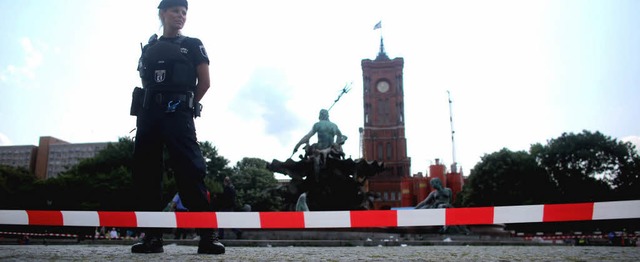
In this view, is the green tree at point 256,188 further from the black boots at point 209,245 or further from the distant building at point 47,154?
the distant building at point 47,154

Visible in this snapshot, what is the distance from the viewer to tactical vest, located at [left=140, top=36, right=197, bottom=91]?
4.12 metres

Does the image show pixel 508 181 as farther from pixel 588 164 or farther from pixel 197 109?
pixel 197 109

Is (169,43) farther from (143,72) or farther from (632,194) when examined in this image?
(632,194)

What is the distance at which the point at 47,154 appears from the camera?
9038 centimetres

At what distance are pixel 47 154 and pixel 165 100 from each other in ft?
326

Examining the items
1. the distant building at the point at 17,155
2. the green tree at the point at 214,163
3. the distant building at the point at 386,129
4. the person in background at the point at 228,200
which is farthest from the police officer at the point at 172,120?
the distant building at the point at 17,155

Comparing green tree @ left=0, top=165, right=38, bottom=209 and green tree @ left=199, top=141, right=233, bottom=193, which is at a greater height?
green tree @ left=199, top=141, right=233, bottom=193

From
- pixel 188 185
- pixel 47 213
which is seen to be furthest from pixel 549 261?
pixel 47 213

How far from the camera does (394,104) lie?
302ft

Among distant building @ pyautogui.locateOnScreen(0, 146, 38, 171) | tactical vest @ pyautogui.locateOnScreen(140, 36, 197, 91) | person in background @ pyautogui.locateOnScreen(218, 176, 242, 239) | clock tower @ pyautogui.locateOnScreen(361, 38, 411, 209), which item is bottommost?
person in background @ pyautogui.locateOnScreen(218, 176, 242, 239)

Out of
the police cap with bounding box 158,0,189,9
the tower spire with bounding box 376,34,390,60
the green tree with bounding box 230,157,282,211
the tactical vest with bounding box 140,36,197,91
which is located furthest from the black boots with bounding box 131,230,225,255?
the tower spire with bounding box 376,34,390,60

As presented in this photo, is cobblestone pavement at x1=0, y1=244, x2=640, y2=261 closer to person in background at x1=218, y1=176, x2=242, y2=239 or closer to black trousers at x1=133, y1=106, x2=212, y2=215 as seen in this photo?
black trousers at x1=133, y1=106, x2=212, y2=215

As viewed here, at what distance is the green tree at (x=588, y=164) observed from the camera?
40.9 m

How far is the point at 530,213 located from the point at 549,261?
1414 mm
